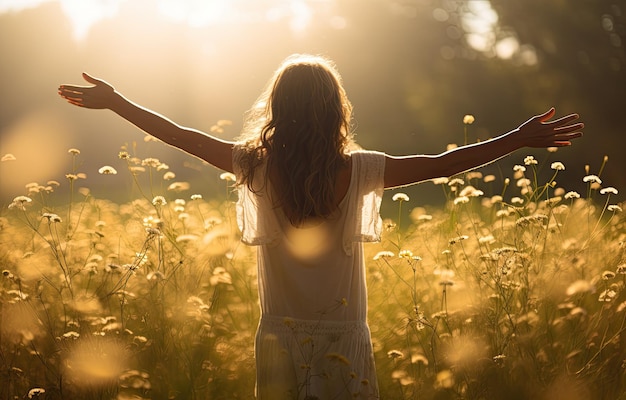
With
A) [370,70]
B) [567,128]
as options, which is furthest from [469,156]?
[370,70]

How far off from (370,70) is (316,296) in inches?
699

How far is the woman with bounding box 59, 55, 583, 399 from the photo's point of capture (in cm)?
289

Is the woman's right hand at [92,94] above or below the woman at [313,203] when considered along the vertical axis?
above

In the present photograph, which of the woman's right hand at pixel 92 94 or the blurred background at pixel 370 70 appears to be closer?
the woman's right hand at pixel 92 94

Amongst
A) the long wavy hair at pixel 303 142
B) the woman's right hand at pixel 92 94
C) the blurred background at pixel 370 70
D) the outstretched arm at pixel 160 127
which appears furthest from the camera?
the blurred background at pixel 370 70

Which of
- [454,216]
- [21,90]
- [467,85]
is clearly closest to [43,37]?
[21,90]

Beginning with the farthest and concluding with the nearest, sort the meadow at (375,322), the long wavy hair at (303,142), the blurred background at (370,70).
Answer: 1. the blurred background at (370,70)
2. the meadow at (375,322)
3. the long wavy hair at (303,142)

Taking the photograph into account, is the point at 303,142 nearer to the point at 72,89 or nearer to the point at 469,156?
the point at 469,156

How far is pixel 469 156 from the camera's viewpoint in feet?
9.52

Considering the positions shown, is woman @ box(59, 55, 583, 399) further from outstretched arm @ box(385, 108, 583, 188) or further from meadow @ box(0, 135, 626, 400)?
meadow @ box(0, 135, 626, 400)

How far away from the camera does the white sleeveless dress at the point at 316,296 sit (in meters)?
2.96

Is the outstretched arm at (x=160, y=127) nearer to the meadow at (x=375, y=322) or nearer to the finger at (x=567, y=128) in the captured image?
the meadow at (x=375, y=322)

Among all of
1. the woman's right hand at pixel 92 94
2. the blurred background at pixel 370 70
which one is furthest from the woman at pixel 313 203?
the blurred background at pixel 370 70

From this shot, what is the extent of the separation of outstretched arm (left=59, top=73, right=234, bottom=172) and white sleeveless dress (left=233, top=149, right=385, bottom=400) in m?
0.09
